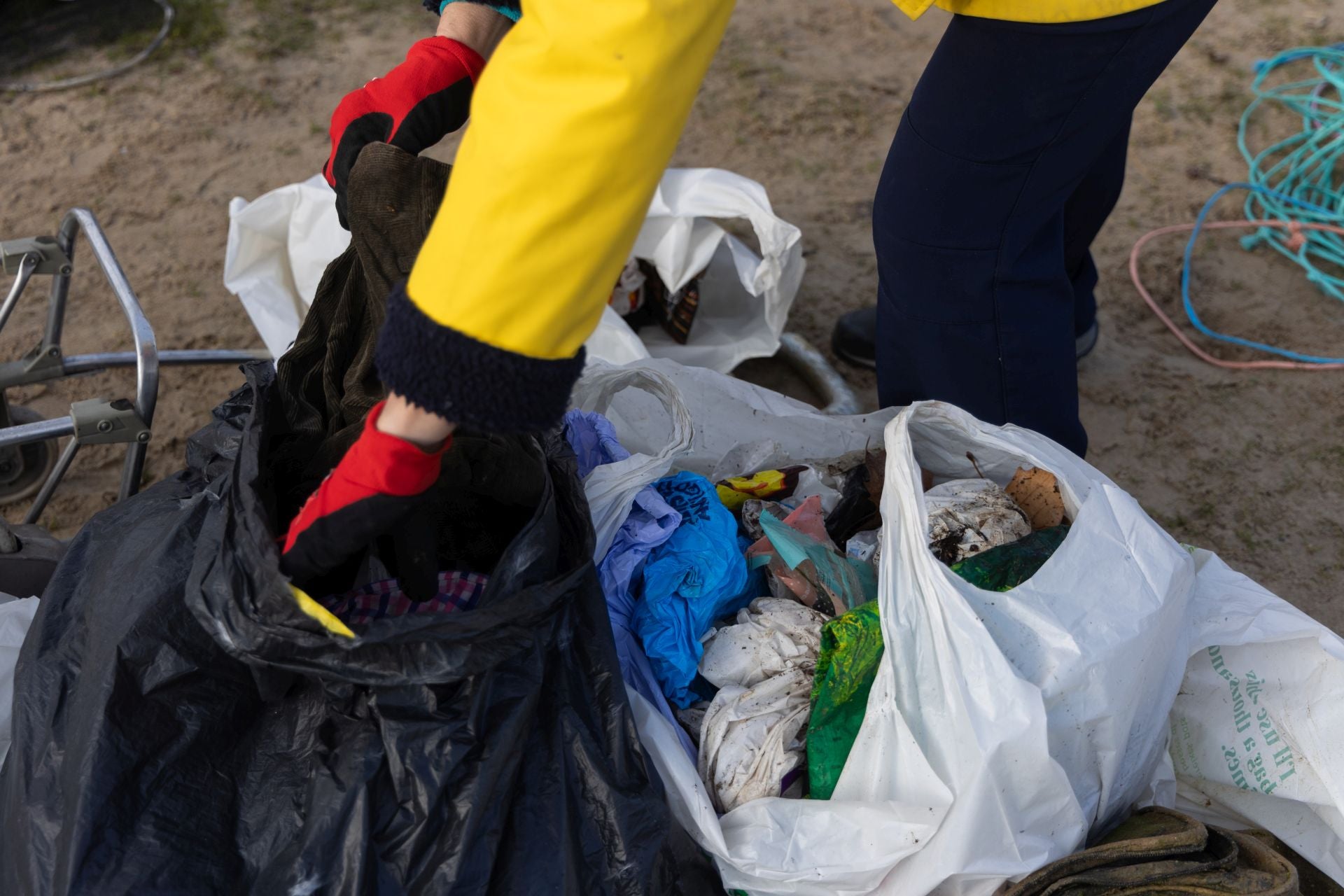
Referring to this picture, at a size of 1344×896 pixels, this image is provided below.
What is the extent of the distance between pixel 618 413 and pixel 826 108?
189 cm

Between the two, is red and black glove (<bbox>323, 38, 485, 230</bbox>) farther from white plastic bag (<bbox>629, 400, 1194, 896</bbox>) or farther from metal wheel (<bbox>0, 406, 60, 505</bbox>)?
metal wheel (<bbox>0, 406, 60, 505</bbox>)

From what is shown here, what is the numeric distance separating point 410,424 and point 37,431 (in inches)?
31.7

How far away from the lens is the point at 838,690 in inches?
45.9

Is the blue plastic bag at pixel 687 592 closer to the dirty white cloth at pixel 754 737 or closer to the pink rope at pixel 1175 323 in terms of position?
the dirty white cloth at pixel 754 737

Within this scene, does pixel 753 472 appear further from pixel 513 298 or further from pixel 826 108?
pixel 826 108

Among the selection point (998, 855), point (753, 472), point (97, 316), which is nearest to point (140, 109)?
point (97, 316)

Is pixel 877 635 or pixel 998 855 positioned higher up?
pixel 877 635

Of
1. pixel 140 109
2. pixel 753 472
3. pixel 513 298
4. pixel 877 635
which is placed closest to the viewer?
pixel 513 298

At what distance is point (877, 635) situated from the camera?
1.18 m

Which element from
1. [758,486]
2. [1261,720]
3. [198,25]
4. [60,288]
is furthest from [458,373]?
[198,25]

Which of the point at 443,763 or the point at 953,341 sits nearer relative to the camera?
the point at 443,763

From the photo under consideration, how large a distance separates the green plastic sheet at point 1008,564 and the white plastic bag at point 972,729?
0.31 ft

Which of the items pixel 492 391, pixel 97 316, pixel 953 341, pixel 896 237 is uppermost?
pixel 492 391

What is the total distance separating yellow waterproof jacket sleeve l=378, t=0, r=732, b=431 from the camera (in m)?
0.74
